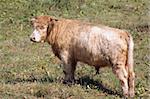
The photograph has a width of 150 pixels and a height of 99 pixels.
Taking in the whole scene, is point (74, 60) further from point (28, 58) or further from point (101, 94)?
point (28, 58)

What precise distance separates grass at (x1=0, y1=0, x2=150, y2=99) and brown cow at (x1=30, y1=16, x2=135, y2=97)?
1.41ft

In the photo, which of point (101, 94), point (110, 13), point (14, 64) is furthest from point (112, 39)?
point (110, 13)

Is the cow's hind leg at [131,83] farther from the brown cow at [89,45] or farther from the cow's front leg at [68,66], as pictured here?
the cow's front leg at [68,66]

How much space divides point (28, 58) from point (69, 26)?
128 inches

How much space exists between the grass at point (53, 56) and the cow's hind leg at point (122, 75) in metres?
0.21

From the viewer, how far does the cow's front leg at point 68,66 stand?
10.3 m

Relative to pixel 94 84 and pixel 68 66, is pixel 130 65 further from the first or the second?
pixel 68 66

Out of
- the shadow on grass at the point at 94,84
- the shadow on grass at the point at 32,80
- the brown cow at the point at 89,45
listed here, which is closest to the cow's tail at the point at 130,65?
the brown cow at the point at 89,45

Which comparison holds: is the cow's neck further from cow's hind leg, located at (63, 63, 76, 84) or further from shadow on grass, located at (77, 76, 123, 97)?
shadow on grass, located at (77, 76, 123, 97)

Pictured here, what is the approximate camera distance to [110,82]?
10.5m

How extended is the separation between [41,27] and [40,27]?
0.02 meters

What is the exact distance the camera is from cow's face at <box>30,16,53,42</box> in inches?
419

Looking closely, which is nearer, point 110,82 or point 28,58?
point 110,82

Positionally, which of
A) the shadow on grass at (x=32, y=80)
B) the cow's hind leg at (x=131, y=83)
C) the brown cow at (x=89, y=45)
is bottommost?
the shadow on grass at (x=32, y=80)
